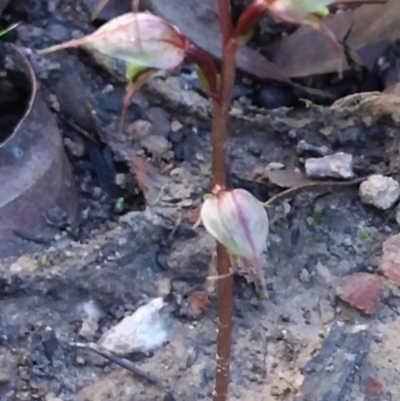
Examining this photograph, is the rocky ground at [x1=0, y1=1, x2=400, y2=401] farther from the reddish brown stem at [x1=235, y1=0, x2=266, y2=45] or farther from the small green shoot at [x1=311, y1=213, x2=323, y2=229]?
the reddish brown stem at [x1=235, y1=0, x2=266, y2=45]

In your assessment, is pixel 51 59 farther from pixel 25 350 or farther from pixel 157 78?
pixel 25 350

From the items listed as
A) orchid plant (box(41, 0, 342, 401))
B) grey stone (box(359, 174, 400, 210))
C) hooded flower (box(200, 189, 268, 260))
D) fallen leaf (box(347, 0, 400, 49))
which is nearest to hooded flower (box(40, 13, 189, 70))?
orchid plant (box(41, 0, 342, 401))

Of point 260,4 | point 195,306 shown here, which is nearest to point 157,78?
point 195,306

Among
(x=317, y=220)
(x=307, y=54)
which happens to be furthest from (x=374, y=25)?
(x=317, y=220)

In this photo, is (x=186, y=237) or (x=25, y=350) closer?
(x=25, y=350)

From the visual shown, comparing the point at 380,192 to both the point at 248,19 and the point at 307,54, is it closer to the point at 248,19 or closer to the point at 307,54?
the point at 307,54

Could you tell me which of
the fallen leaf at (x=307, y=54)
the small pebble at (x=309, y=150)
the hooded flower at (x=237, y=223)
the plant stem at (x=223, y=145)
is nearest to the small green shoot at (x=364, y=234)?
the small pebble at (x=309, y=150)

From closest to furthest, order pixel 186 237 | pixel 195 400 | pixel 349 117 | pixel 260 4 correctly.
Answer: pixel 260 4
pixel 195 400
pixel 186 237
pixel 349 117
